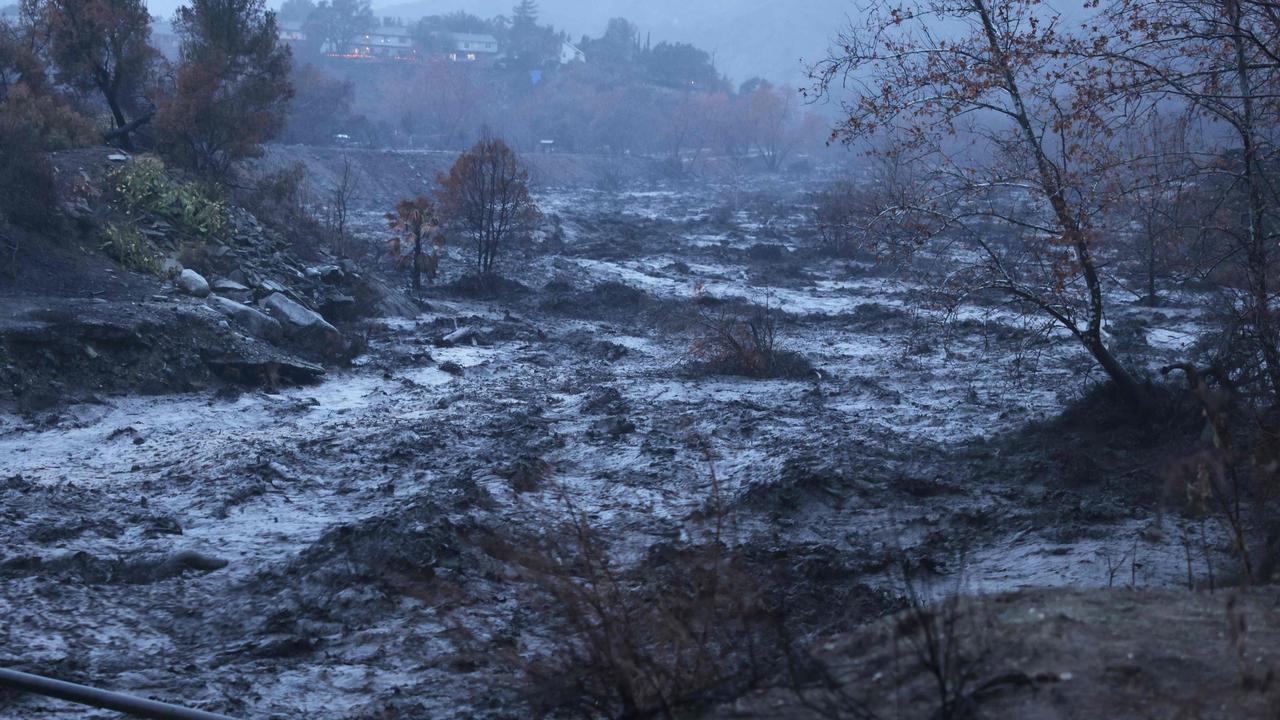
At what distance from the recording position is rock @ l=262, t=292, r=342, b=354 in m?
13.1

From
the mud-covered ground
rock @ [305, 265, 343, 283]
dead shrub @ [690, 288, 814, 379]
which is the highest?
rock @ [305, 265, 343, 283]

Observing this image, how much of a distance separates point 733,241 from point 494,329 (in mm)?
16314

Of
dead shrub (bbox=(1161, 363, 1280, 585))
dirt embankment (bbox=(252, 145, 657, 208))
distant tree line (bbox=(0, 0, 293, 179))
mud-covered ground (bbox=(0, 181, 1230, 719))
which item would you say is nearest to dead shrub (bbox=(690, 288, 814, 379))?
mud-covered ground (bbox=(0, 181, 1230, 719))

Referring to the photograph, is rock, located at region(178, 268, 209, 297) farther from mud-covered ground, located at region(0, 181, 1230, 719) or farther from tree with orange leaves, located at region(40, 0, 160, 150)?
tree with orange leaves, located at region(40, 0, 160, 150)

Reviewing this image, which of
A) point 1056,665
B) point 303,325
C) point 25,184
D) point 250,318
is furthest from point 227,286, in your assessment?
point 1056,665

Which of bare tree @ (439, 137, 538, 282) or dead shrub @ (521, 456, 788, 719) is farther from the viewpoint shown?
bare tree @ (439, 137, 538, 282)

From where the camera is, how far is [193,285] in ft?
42.5

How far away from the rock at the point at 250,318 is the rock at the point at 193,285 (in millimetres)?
215

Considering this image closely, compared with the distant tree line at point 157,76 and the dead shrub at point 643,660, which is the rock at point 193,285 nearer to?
the distant tree line at point 157,76

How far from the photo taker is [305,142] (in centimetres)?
4941

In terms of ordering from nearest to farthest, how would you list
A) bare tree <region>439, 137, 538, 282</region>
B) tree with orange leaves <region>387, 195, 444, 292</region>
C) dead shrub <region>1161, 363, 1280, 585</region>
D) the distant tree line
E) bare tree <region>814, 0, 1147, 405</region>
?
dead shrub <region>1161, 363, 1280, 585</region> → bare tree <region>814, 0, 1147, 405</region> → the distant tree line → tree with orange leaves <region>387, 195, 444, 292</region> → bare tree <region>439, 137, 538, 282</region>

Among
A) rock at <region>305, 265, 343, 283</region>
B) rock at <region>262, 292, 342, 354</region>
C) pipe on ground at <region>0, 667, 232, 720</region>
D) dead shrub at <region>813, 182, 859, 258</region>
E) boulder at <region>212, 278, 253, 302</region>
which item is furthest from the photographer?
dead shrub at <region>813, 182, 859, 258</region>

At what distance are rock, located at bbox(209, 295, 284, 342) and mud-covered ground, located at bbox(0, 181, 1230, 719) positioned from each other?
50.7 inches

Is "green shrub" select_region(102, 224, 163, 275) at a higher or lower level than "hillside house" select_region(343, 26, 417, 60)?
lower
